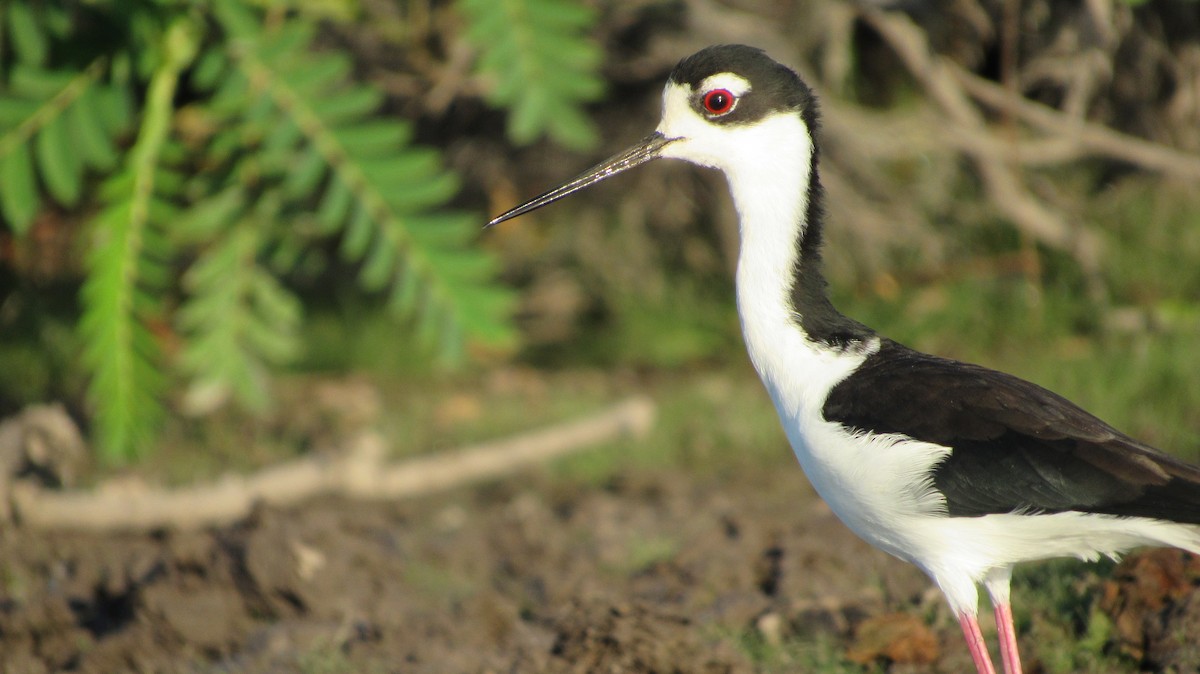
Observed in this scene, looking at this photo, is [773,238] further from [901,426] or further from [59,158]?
[59,158]

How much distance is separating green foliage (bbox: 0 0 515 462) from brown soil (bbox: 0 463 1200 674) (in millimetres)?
777

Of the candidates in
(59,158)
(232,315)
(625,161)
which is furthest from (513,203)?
(625,161)

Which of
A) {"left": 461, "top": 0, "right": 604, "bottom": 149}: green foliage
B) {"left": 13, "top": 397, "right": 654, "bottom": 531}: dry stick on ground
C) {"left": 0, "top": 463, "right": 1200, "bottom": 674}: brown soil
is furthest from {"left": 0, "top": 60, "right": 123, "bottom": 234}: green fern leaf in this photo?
{"left": 461, "top": 0, "right": 604, "bottom": 149}: green foliage

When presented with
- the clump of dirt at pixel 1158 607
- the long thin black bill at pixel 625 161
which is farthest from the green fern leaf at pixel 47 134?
the clump of dirt at pixel 1158 607

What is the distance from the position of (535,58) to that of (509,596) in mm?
2018

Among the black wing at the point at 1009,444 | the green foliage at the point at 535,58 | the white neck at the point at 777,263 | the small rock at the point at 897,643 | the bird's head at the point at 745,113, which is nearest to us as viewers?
the black wing at the point at 1009,444

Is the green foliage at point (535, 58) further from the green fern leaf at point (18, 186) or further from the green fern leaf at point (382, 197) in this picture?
the green fern leaf at point (18, 186)

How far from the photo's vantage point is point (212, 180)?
5762mm

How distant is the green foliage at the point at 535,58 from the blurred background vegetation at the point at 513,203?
0.01 metres

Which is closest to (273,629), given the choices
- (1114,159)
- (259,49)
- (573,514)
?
(573,514)

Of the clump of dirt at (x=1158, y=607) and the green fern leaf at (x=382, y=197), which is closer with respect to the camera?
the clump of dirt at (x=1158, y=607)

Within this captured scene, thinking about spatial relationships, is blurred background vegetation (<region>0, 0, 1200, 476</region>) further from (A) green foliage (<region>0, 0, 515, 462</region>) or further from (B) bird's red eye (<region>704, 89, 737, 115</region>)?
(B) bird's red eye (<region>704, 89, 737, 115</region>)

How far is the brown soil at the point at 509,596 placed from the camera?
3.61m

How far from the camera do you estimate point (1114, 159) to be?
7.06m
